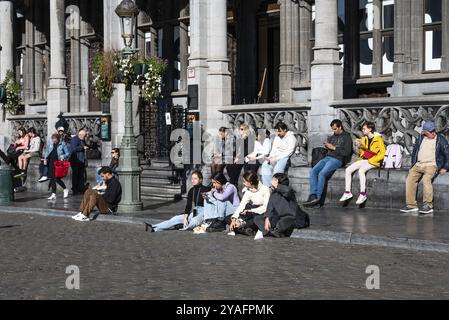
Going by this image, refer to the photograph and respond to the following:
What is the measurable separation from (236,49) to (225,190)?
34.9 ft

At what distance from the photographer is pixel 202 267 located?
11922 millimetres

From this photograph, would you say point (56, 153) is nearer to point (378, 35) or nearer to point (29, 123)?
point (29, 123)

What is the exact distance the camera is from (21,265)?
1223 centimetres

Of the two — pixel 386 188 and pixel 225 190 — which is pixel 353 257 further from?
pixel 386 188

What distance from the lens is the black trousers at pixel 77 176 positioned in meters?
24.9

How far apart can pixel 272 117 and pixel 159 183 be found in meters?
3.87

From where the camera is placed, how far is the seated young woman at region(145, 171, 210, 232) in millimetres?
16828

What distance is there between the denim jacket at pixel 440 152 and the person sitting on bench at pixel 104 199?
625 cm

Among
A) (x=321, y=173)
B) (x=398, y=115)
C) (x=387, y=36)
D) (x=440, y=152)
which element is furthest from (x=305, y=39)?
(x=440, y=152)

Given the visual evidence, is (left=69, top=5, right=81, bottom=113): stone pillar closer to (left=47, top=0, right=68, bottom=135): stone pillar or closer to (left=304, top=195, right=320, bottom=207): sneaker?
(left=47, top=0, right=68, bottom=135): stone pillar

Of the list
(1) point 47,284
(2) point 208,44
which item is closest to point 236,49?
(2) point 208,44

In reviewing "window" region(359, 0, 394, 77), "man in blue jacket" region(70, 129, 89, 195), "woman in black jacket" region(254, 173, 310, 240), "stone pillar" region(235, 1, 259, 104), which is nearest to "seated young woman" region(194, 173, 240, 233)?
"woman in black jacket" region(254, 173, 310, 240)

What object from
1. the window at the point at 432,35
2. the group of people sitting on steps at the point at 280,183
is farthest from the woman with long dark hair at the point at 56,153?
the window at the point at 432,35

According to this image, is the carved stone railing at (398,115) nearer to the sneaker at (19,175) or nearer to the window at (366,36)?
the window at (366,36)
